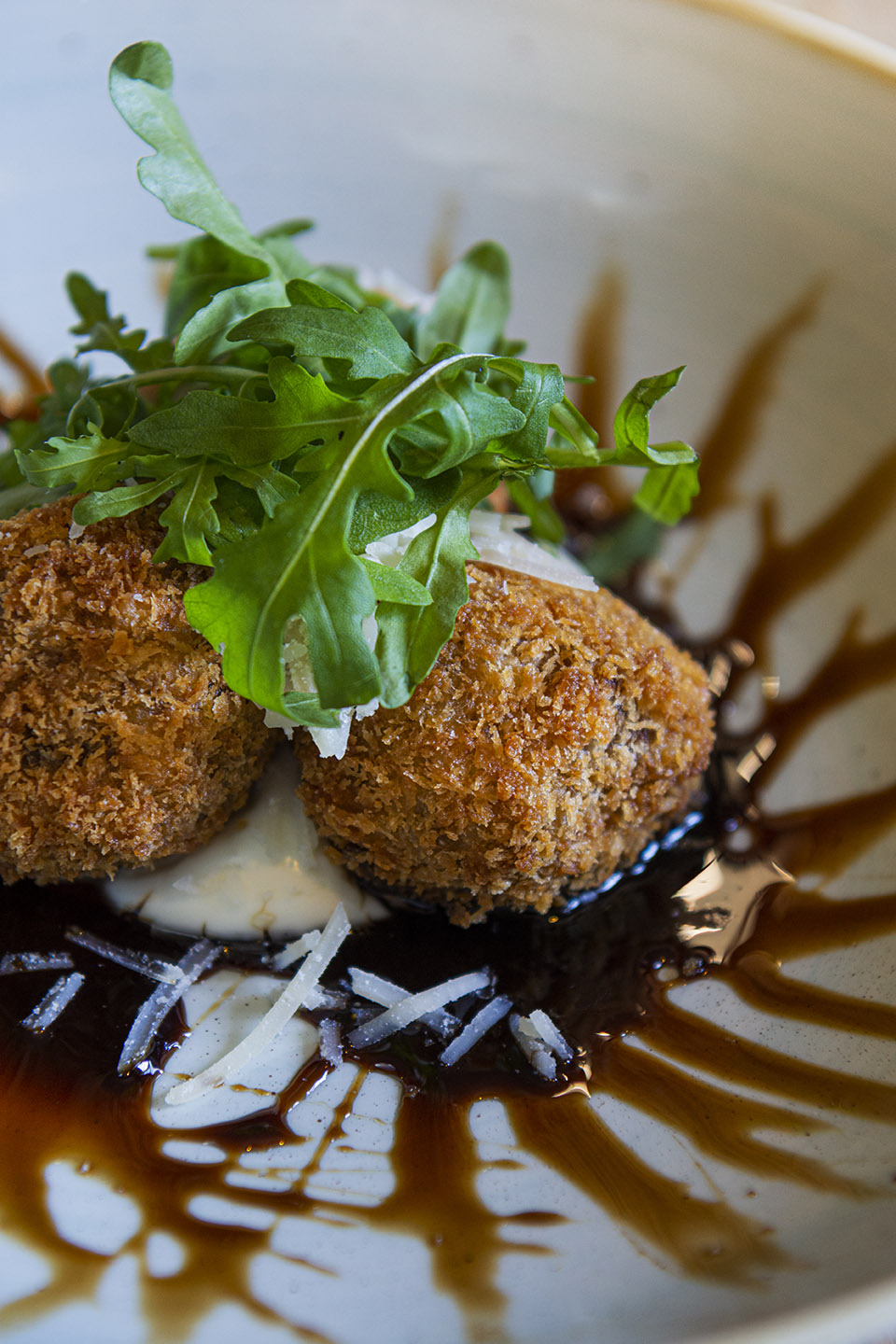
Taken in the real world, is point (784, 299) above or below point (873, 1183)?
above

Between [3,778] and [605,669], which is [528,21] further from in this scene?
[3,778]

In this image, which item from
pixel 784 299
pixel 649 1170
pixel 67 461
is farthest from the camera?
pixel 784 299

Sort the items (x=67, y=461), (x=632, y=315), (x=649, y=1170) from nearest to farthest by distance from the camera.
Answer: (x=649, y=1170) < (x=67, y=461) < (x=632, y=315)

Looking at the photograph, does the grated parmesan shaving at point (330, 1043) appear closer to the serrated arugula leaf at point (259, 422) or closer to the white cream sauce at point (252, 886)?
the white cream sauce at point (252, 886)

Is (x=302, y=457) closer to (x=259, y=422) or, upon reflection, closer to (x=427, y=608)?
(x=259, y=422)

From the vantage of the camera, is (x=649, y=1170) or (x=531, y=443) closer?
(x=649, y=1170)

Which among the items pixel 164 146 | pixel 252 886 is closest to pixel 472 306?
pixel 164 146

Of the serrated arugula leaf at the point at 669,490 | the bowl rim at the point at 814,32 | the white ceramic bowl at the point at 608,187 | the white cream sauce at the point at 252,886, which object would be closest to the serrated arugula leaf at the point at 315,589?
the white cream sauce at the point at 252,886

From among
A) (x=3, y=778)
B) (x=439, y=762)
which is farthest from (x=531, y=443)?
(x=3, y=778)

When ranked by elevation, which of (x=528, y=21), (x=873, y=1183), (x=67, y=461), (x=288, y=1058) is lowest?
(x=288, y=1058)
